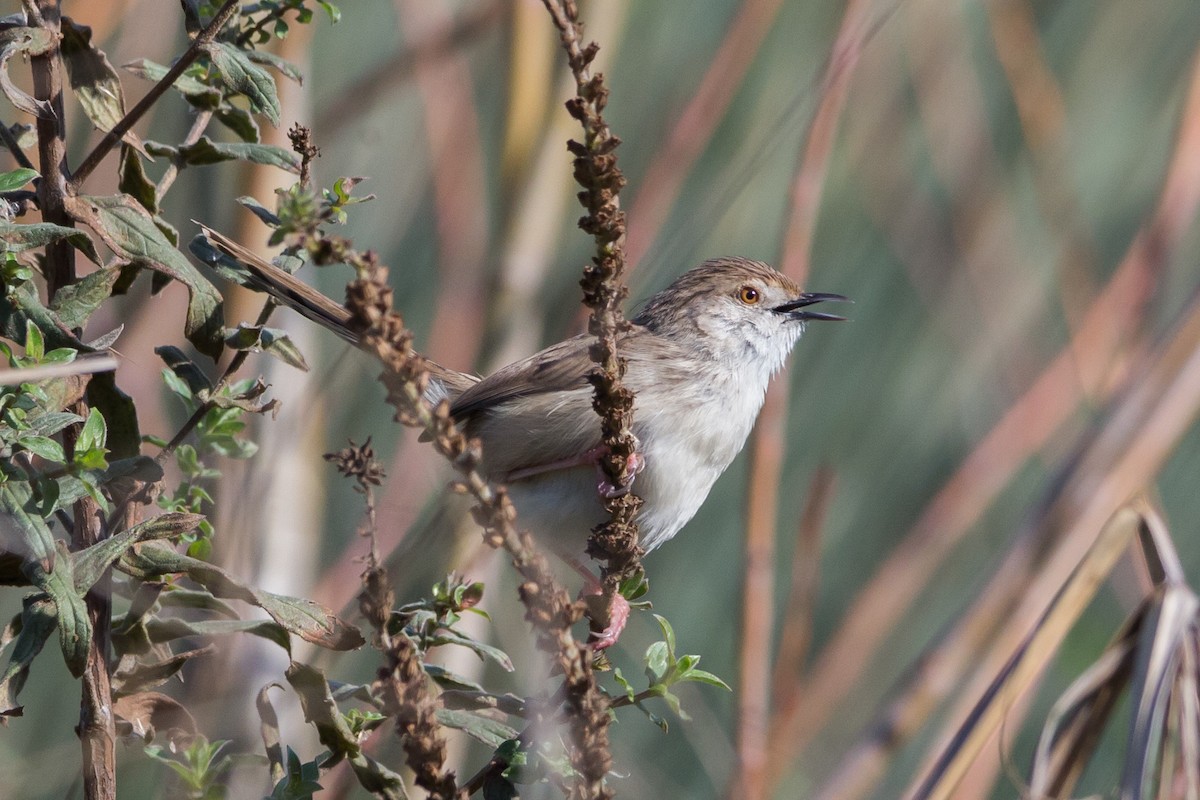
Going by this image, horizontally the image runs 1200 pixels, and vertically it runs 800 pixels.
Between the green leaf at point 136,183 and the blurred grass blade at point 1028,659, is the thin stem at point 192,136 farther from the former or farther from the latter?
the blurred grass blade at point 1028,659

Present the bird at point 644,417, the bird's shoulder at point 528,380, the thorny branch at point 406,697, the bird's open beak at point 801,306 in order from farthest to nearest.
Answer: the bird's open beak at point 801,306, the bird's shoulder at point 528,380, the bird at point 644,417, the thorny branch at point 406,697

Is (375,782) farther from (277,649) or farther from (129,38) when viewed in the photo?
(129,38)

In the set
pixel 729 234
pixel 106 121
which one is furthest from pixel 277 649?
pixel 729 234

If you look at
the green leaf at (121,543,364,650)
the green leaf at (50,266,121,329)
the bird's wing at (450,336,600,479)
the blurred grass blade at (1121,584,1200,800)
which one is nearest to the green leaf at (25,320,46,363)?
the green leaf at (50,266,121,329)

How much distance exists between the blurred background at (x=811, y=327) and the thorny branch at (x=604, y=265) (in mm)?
397

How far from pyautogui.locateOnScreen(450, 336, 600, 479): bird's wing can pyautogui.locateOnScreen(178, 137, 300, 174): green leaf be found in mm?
1380

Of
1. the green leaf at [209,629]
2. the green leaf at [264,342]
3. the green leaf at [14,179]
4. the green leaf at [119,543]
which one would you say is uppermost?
the green leaf at [14,179]

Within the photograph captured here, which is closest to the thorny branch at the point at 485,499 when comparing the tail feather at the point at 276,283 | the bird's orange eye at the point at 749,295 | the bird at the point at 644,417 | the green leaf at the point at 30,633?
the tail feather at the point at 276,283

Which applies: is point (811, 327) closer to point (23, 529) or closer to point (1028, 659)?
point (1028, 659)

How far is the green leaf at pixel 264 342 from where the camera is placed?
160 cm

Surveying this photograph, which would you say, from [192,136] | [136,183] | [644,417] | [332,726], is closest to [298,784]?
[332,726]

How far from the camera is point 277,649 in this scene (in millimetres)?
2717

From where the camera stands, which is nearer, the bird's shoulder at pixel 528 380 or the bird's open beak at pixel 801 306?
the bird's shoulder at pixel 528 380

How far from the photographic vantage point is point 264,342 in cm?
166
